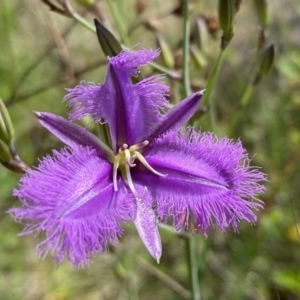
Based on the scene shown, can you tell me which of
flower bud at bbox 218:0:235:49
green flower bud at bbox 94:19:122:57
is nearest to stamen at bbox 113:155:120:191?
green flower bud at bbox 94:19:122:57

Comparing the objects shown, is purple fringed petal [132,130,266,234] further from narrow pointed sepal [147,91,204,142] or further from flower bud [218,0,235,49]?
flower bud [218,0,235,49]

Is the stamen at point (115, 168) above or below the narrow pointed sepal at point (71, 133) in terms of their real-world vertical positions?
below

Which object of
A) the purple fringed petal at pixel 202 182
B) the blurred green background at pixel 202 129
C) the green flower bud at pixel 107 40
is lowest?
the blurred green background at pixel 202 129

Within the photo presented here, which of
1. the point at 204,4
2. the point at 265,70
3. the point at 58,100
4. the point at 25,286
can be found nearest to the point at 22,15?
the point at 58,100

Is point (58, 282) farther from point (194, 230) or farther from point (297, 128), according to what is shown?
point (194, 230)

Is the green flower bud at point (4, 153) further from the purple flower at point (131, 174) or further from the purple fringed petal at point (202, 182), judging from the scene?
the purple fringed petal at point (202, 182)

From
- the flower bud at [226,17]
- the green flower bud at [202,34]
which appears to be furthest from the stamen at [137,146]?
the green flower bud at [202,34]

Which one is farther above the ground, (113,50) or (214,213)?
(113,50)

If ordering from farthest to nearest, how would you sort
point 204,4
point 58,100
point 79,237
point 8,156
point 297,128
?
point 204,4
point 58,100
point 297,128
point 8,156
point 79,237
